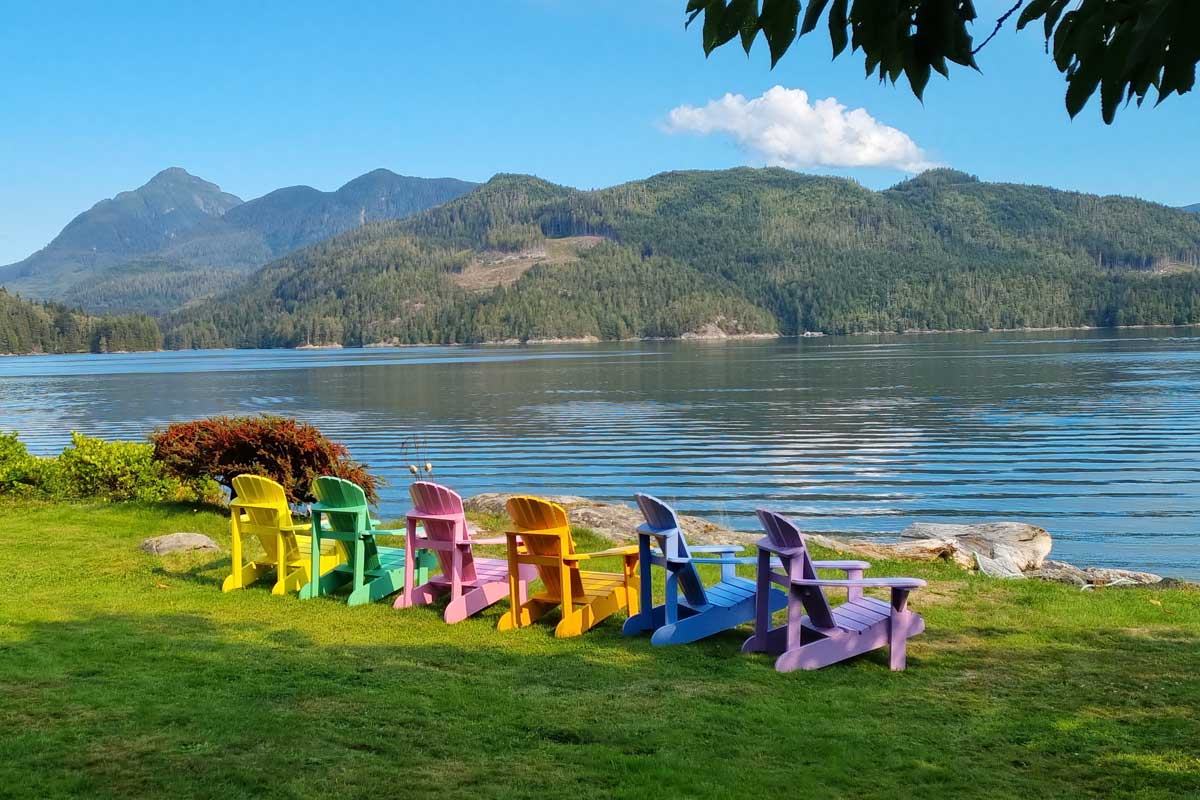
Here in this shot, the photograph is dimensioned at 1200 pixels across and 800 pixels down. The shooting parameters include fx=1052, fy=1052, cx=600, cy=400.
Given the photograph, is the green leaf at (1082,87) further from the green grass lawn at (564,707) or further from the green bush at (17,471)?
the green bush at (17,471)

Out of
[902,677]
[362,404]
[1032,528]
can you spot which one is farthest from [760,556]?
[362,404]

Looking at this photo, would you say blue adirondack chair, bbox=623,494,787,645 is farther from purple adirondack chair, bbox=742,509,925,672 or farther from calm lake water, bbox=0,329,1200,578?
calm lake water, bbox=0,329,1200,578

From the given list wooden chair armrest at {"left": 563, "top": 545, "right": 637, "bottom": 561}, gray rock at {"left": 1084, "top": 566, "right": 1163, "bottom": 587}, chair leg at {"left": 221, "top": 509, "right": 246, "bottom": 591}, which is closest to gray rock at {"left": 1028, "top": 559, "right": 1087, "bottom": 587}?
gray rock at {"left": 1084, "top": 566, "right": 1163, "bottom": 587}

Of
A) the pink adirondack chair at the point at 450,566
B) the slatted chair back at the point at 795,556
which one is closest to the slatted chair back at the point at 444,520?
Answer: the pink adirondack chair at the point at 450,566

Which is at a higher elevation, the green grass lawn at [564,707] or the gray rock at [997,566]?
the green grass lawn at [564,707]

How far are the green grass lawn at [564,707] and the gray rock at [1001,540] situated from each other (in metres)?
5.15

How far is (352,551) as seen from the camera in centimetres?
1009

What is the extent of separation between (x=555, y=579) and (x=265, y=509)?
329cm

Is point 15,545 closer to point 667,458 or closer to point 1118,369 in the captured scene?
point 667,458

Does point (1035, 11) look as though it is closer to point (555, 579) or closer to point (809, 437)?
point (555, 579)

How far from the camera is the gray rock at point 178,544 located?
1259 centimetres

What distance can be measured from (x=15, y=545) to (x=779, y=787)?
37.2ft

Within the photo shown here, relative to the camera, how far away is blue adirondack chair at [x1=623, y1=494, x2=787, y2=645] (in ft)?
26.7

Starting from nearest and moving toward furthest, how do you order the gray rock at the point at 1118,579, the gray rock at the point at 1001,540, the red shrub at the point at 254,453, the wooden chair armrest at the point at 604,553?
the wooden chair armrest at the point at 604,553 < the gray rock at the point at 1118,579 < the gray rock at the point at 1001,540 < the red shrub at the point at 254,453
